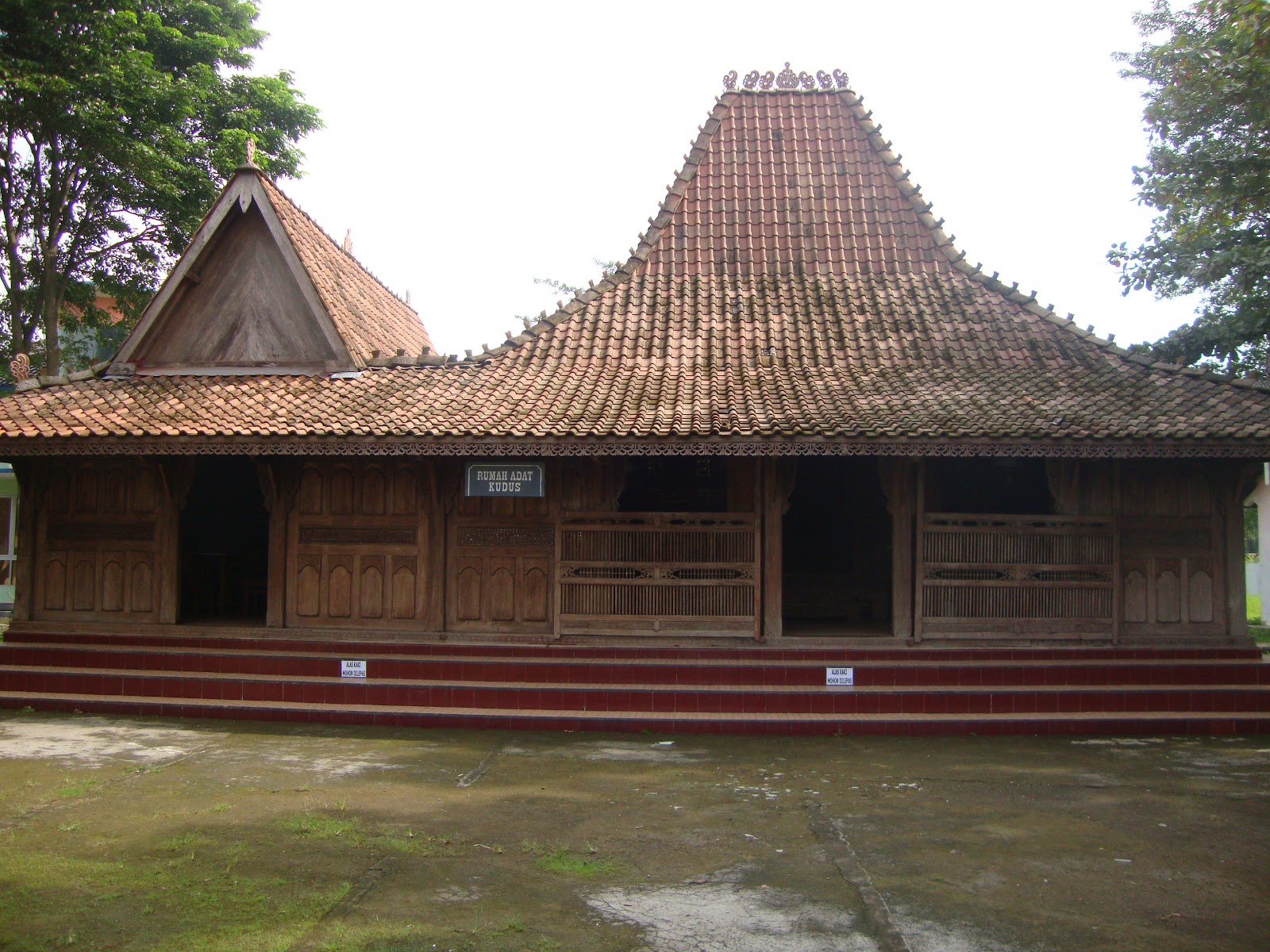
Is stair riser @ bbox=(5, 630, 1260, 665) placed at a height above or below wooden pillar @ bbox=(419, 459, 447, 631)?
below

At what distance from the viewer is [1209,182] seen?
1267cm

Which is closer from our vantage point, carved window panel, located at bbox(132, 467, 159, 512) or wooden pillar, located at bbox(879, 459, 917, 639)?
wooden pillar, located at bbox(879, 459, 917, 639)

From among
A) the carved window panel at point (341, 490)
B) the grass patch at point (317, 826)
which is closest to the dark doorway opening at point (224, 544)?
the carved window panel at point (341, 490)

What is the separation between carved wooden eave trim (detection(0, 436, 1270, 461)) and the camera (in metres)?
9.36

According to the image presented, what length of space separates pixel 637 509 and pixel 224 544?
5.78m

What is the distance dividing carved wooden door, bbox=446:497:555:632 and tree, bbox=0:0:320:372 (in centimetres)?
1185

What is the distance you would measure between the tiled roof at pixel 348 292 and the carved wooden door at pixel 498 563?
247 centimetres

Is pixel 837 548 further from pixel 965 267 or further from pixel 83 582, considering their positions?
pixel 83 582

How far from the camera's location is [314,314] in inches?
458

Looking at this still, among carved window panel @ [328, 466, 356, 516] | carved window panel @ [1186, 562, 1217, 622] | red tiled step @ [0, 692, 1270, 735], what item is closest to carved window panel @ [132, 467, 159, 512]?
carved window panel @ [328, 466, 356, 516]

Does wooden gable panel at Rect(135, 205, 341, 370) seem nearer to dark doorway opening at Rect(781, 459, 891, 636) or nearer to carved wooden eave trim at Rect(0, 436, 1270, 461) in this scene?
carved wooden eave trim at Rect(0, 436, 1270, 461)

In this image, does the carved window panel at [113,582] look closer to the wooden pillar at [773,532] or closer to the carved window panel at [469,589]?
the carved window panel at [469,589]

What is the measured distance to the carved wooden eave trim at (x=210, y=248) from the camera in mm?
11516

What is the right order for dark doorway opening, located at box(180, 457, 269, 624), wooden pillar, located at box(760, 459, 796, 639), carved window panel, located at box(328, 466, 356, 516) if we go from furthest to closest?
dark doorway opening, located at box(180, 457, 269, 624) → carved window panel, located at box(328, 466, 356, 516) → wooden pillar, located at box(760, 459, 796, 639)
